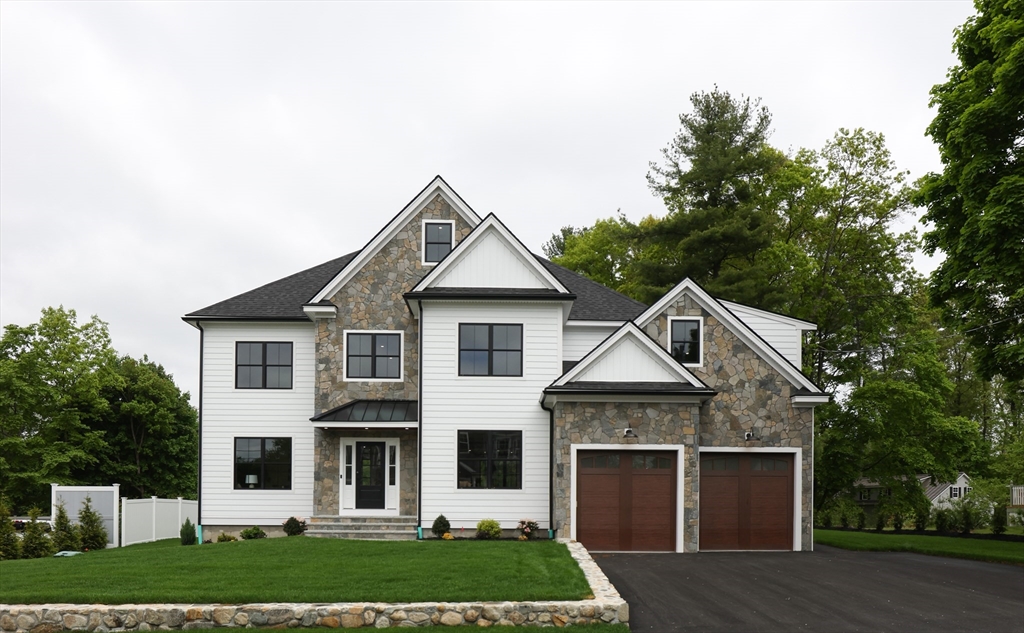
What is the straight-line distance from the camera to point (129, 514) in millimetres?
23422

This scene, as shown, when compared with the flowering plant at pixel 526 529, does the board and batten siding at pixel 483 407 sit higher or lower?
higher

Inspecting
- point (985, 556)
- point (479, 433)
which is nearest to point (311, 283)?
point (479, 433)

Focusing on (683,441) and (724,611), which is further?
(683,441)

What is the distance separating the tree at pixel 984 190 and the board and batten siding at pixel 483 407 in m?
9.44

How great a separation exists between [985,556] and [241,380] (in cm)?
1914

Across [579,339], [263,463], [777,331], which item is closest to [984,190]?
[777,331]

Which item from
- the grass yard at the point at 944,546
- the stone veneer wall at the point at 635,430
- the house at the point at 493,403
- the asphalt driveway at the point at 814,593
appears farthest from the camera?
the house at the point at 493,403

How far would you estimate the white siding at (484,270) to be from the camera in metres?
20.9

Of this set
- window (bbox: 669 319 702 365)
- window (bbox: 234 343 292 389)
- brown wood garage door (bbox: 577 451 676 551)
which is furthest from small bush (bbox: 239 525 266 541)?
window (bbox: 669 319 702 365)

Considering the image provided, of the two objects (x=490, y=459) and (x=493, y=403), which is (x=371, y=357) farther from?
(x=490, y=459)

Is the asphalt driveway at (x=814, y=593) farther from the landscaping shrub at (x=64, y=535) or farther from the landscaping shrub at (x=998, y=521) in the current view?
the landscaping shrub at (x=64, y=535)

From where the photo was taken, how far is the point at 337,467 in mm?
22109

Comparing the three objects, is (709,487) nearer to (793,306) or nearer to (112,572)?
(112,572)

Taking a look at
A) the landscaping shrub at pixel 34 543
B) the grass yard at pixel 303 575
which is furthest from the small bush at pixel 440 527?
the landscaping shrub at pixel 34 543
